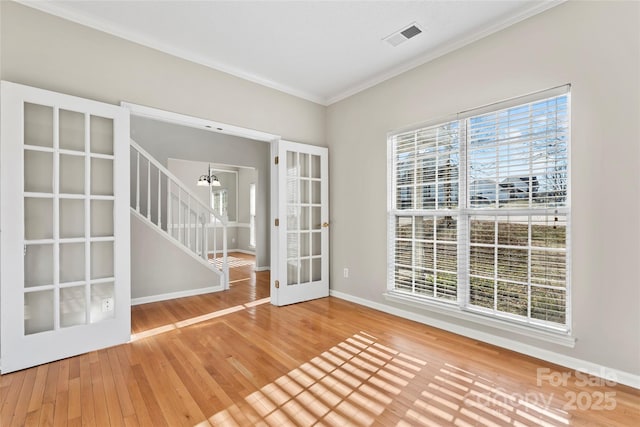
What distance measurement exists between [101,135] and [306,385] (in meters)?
2.74

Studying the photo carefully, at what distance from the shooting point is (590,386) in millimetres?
2008

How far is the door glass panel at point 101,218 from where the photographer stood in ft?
8.57

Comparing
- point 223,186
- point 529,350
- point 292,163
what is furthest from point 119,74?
point 223,186

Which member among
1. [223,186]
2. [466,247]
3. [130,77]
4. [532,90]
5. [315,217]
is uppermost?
[130,77]

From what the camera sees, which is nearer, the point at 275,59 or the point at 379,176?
the point at 275,59

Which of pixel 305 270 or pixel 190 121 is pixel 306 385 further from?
pixel 190 121

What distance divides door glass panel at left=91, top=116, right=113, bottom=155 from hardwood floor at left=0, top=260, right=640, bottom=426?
5.82ft

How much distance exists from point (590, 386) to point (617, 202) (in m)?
1.29

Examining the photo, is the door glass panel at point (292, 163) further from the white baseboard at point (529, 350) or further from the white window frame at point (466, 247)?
the white baseboard at point (529, 350)

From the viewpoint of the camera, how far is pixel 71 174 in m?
2.50

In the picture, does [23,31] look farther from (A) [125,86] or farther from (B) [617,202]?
(B) [617,202]

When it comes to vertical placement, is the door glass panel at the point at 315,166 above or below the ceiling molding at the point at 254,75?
below

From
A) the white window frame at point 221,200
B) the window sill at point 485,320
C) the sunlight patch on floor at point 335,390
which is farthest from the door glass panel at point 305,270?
the white window frame at point 221,200

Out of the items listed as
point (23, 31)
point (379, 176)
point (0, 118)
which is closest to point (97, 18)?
point (23, 31)
